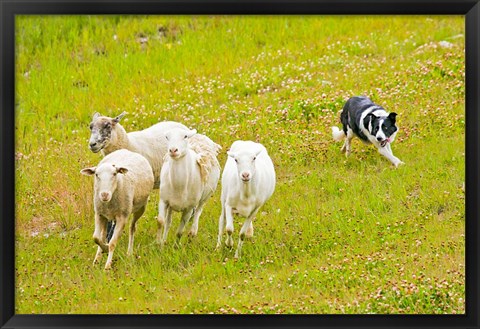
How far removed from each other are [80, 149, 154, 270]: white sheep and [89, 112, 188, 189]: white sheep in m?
0.54

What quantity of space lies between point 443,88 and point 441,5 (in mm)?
8275

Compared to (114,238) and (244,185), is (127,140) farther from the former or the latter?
(244,185)

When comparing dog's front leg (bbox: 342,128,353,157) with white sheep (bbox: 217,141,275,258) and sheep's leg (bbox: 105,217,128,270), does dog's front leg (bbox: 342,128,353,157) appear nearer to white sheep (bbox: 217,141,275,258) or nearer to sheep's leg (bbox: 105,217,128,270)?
white sheep (bbox: 217,141,275,258)

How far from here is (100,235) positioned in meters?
13.6

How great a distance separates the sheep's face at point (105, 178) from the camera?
12992mm

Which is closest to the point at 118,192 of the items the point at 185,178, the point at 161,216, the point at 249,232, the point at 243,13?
the point at 161,216

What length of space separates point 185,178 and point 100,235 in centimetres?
138

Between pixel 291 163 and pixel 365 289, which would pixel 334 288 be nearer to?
pixel 365 289

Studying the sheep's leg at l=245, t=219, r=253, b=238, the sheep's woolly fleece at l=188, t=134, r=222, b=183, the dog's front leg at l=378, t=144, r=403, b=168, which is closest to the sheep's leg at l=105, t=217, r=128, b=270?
the sheep's woolly fleece at l=188, t=134, r=222, b=183

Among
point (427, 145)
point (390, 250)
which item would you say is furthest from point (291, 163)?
point (390, 250)

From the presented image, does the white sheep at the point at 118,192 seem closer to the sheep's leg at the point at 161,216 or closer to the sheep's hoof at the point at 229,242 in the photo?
the sheep's leg at the point at 161,216

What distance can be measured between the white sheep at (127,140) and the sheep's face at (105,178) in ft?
4.88

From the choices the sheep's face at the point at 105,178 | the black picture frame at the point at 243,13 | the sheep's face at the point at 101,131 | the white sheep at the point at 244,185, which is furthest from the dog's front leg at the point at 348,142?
the black picture frame at the point at 243,13

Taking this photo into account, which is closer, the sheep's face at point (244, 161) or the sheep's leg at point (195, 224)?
the sheep's face at point (244, 161)
